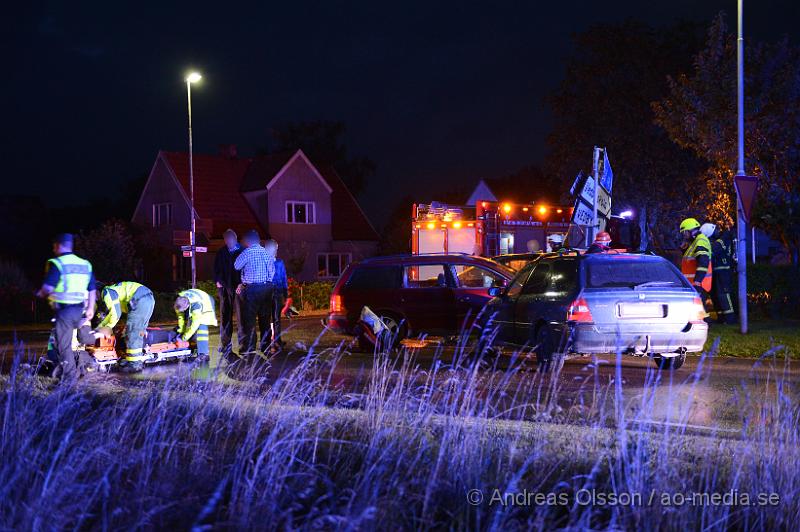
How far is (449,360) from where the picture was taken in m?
13.4

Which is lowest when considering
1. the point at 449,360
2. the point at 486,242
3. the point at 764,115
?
the point at 449,360

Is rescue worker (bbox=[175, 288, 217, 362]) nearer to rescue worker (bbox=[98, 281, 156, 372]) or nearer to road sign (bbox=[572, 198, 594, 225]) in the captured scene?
rescue worker (bbox=[98, 281, 156, 372])

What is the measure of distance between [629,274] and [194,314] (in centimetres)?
608

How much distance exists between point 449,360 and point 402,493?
28.6 ft

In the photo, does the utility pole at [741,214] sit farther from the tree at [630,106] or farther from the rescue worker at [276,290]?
the tree at [630,106]

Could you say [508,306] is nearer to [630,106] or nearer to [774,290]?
[774,290]

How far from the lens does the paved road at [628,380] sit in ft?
25.2

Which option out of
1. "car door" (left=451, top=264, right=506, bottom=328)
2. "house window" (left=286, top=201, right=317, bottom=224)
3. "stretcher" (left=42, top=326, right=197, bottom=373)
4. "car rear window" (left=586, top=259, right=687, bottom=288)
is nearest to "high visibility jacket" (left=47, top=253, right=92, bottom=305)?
Answer: "stretcher" (left=42, top=326, right=197, bottom=373)

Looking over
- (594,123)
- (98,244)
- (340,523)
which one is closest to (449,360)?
(340,523)

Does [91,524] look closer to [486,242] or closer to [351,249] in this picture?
[486,242]

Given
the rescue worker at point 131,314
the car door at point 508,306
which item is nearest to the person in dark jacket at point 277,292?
the rescue worker at point 131,314

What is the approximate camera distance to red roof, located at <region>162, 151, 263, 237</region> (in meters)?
45.0

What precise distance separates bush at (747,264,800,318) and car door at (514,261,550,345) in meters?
8.24

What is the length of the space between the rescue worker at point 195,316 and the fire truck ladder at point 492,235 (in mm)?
11877
